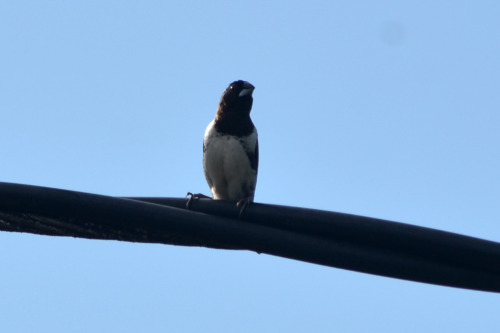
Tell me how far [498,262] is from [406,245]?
344 millimetres

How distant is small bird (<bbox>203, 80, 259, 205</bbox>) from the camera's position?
7.49 metres

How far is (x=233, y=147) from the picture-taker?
24.5 ft

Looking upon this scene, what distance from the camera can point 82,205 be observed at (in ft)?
11.8

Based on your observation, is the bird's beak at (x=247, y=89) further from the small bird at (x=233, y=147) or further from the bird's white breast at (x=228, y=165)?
the bird's white breast at (x=228, y=165)

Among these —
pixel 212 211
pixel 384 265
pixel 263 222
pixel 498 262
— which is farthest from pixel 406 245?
pixel 212 211

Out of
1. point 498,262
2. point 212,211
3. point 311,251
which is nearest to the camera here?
point 498,262

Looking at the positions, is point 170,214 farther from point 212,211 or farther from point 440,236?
point 440,236

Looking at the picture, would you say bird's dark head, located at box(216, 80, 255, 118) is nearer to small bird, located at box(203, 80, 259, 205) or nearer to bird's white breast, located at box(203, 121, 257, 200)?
small bird, located at box(203, 80, 259, 205)

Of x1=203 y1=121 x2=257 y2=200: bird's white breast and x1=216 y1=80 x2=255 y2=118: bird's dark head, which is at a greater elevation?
x1=216 y1=80 x2=255 y2=118: bird's dark head

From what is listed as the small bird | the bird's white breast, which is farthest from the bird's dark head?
the bird's white breast

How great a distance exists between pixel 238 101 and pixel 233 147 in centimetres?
46

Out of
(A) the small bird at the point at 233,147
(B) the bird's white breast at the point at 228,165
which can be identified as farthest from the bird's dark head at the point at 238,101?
(B) the bird's white breast at the point at 228,165

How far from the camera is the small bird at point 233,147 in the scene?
7.49 meters

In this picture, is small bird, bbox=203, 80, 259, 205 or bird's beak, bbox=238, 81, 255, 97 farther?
bird's beak, bbox=238, 81, 255, 97
